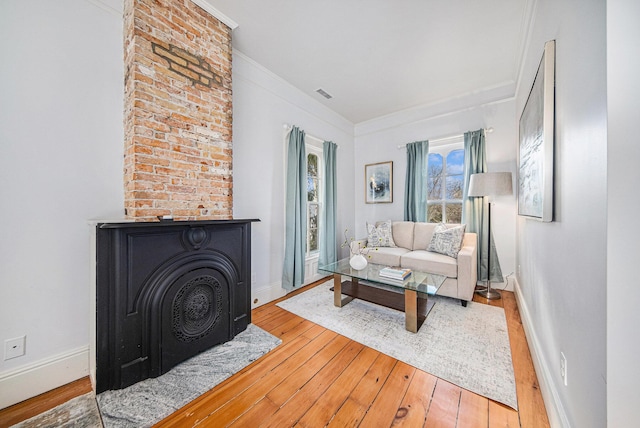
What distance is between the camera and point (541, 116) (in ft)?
4.71

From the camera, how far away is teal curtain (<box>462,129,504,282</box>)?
314 cm

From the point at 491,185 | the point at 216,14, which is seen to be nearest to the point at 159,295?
the point at 216,14

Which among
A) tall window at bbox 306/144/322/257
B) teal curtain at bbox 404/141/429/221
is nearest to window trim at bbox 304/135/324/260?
tall window at bbox 306/144/322/257

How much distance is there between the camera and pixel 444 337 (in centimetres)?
204

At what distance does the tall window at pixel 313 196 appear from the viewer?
3.63m

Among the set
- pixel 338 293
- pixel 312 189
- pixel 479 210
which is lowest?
pixel 338 293

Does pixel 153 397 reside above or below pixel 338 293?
below

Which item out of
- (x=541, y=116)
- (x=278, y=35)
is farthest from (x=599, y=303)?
(x=278, y=35)

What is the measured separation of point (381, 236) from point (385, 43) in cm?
254

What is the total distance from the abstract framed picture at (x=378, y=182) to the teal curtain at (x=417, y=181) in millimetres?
381

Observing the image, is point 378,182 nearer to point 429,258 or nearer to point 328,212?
point 328,212

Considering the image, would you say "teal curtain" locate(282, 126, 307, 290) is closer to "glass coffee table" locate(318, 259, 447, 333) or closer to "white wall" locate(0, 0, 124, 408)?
"glass coffee table" locate(318, 259, 447, 333)

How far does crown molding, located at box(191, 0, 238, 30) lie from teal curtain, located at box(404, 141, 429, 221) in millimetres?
2969

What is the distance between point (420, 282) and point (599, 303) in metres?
1.50
